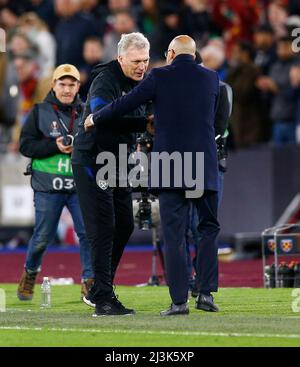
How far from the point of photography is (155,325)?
10.9 m

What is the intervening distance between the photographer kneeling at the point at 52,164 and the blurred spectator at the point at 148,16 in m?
10.0

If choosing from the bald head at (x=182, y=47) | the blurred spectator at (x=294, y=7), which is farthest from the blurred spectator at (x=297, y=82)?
the bald head at (x=182, y=47)

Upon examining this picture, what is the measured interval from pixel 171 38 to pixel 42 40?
276cm

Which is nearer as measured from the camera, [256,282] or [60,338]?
[60,338]

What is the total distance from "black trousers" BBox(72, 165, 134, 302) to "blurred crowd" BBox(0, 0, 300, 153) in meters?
8.09

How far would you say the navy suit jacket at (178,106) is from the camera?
1152cm

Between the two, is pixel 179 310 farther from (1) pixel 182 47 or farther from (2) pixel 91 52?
(2) pixel 91 52

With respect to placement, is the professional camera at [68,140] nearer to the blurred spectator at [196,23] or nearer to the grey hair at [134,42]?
the grey hair at [134,42]

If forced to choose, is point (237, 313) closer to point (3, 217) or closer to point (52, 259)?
point (52, 259)

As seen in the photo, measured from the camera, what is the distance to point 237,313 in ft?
39.3

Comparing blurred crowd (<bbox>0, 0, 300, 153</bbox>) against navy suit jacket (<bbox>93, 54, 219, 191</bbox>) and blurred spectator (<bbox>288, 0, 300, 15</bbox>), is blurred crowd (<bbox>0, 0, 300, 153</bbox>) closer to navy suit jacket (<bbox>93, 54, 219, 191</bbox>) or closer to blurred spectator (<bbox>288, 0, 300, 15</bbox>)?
blurred spectator (<bbox>288, 0, 300, 15</bbox>)

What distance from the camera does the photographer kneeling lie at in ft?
47.1
